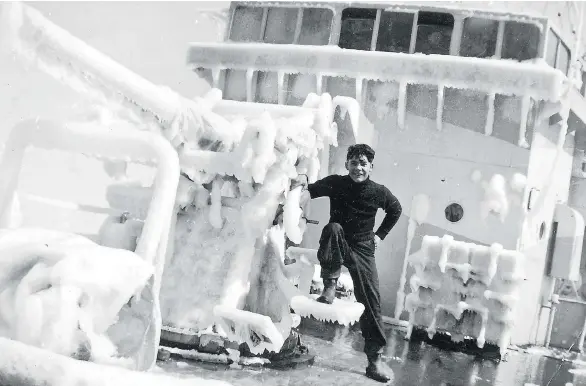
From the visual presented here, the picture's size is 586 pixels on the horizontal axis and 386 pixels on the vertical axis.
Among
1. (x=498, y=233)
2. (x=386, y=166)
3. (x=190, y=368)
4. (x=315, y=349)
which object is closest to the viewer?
(x=190, y=368)

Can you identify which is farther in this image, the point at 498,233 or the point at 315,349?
the point at 498,233

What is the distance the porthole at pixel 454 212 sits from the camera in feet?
27.5

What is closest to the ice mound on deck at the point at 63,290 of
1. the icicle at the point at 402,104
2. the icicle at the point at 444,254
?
the icicle at the point at 444,254

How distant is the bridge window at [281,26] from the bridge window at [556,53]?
4.19 metres

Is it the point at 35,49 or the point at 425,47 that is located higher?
the point at 425,47

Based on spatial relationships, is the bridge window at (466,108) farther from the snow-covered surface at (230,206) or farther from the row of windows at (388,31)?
the snow-covered surface at (230,206)

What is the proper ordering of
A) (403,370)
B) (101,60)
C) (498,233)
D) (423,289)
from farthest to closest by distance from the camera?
(498,233) → (423,289) → (403,370) → (101,60)

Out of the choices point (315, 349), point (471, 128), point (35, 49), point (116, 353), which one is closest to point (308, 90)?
point (471, 128)

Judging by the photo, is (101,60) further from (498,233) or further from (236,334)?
(498,233)

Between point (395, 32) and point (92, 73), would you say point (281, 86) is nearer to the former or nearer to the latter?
point (395, 32)

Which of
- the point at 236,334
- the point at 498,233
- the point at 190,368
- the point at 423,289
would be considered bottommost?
the point at 190,368

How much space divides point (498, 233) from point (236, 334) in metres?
5.21

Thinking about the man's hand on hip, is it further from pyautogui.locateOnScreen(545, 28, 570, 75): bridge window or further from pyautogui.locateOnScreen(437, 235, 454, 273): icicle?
pyautogui.locateOnScreen(545, 28, 570, 75): bridge window

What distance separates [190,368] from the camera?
163 inches
